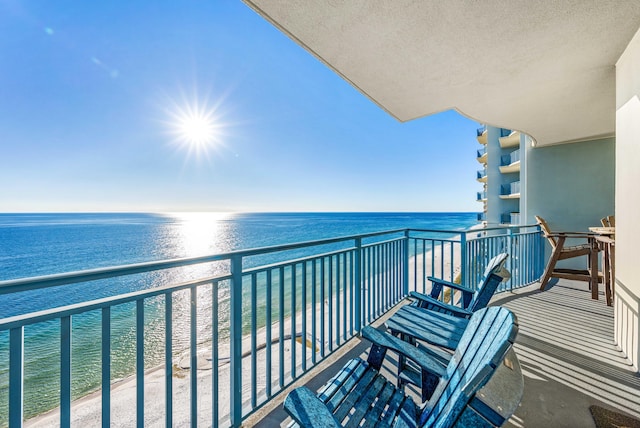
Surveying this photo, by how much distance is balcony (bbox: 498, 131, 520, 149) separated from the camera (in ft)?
48.6

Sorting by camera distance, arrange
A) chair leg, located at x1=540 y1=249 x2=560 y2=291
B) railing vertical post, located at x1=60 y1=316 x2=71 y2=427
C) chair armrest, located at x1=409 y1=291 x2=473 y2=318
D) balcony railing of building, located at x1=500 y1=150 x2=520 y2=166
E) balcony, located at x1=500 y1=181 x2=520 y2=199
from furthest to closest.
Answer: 1. balcony, located at x1=500 y1=181 x2=520 y2=199
2. balcony railing of building, located at x1=500 y1=150 x2=520 y2=166
3. chair leg, located at x1=540 y1=249 x2=560 y2=291
4. chair armrest, located at x1=409 y1=291 x2=473 y2=318
5. railing vertical post, located at x1=60 y1=316 x2=71 y2=427

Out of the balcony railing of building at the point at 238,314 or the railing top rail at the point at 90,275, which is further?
the balcony railing of building at the point at 238,314

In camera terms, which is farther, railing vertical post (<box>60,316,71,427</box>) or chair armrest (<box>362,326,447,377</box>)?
chair armrest (<box>362,326,447,377</box>)

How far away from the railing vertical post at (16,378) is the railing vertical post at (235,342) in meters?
0.76

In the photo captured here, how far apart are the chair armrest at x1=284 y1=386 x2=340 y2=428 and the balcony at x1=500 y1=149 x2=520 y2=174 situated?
701 inches

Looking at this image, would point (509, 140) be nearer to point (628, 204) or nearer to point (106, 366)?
point (628, 204)

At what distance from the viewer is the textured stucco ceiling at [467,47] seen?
174cm

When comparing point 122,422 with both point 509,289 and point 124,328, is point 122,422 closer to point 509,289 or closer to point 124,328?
point 509,289

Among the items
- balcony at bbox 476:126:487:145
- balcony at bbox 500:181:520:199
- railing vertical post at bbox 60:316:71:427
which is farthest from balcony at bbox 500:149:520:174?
railing vertical post at bbox 60:316:71:427

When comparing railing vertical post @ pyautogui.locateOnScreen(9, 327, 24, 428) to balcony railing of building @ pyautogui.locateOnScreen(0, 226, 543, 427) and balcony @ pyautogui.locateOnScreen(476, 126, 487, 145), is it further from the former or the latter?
balcony @ pyautogui.locateOnScreen(476, 126, 487, 145)

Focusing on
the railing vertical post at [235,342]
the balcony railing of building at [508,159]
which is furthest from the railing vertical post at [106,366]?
the balcony railing of building at [508,159]

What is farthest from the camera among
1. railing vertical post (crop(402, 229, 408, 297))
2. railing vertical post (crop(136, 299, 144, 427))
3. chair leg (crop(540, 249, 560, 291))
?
chair leg (crop(540, 249, 560, 291))

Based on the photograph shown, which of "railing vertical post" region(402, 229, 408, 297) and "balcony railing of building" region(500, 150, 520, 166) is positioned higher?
"balcony railing of building" region(500, 150, 520, 166)

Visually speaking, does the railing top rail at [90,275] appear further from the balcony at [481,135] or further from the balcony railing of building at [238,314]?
the balcony at [481,135]
